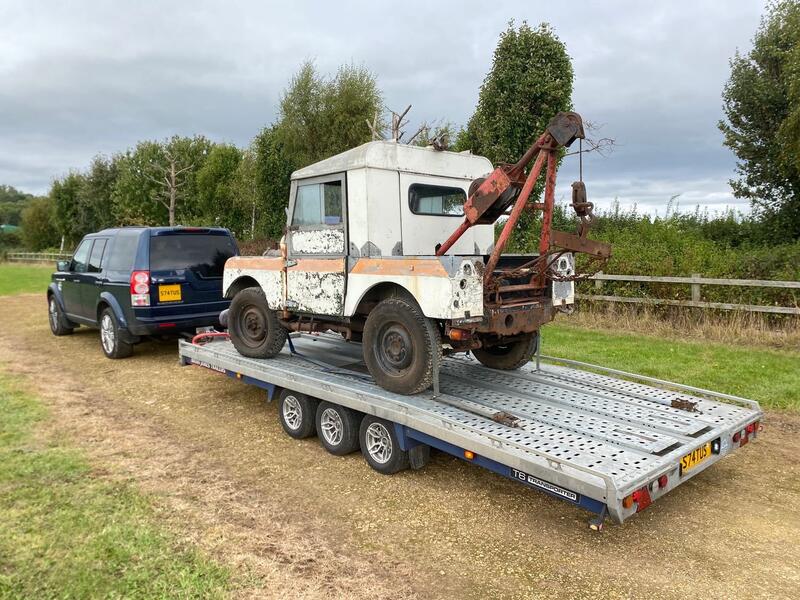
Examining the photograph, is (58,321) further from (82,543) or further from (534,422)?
(534,422)

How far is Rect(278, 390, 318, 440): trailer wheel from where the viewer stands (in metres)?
5.23

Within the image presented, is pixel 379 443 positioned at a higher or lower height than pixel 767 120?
lower

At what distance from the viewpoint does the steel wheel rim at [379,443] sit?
4.48 meters

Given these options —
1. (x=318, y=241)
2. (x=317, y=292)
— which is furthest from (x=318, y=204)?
(x=317, y=292)

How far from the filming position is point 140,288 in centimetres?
816

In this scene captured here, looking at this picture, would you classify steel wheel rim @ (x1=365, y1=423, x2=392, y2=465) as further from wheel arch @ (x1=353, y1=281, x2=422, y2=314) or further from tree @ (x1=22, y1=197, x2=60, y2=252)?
tree @ (x1=22, y1=197, x2=60, y2=252)

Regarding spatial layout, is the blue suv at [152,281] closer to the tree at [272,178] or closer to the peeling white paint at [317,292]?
the peeling white paint at [317,292]

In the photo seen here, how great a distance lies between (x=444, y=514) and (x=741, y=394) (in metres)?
4.39

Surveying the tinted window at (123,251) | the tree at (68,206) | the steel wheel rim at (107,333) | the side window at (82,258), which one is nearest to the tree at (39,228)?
the tree at (68,206)

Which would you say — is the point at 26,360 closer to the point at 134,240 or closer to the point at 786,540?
the point at 134,240

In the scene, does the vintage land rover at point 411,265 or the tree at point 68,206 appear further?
the tree at point 68,206

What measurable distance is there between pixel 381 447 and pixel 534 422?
4.04 ft

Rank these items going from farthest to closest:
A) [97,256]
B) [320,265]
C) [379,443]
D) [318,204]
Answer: [97,256] → [318,204] → [320,265] → [379,443]

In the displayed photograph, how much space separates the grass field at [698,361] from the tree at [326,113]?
511 inches
